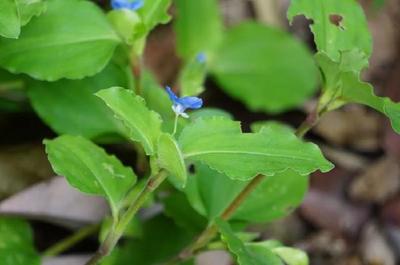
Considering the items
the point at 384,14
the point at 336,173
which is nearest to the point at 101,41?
the point at 336,173

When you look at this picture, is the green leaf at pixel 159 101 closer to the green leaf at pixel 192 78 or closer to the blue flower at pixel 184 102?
the green leaf at pixel 192 78

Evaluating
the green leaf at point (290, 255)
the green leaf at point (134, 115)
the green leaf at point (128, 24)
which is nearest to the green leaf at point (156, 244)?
the green leaf at point (290, 255)

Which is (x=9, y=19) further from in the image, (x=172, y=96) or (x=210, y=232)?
(x=210, y=232)

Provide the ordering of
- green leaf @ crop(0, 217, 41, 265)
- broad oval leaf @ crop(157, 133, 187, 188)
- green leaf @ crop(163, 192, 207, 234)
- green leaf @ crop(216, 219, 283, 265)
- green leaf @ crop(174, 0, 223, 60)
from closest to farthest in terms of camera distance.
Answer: broad oval leaf @ crop(157, 133, 187, 188) < green leaf @ crop(216, 219, 283, 265) < green leaf @ crop(0, 217, 41, 265) < green leaf @ crop(163, 192, 207, 234) < green leaf @ crop(174, 0, 223, 60)

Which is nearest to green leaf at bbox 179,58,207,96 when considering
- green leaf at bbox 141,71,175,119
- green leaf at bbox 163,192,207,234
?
green leaf at bbox 141,71,175,119


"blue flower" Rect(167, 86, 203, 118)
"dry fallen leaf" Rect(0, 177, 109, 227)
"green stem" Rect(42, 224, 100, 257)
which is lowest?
"green stem" Rect(42, 224, 100, 257)

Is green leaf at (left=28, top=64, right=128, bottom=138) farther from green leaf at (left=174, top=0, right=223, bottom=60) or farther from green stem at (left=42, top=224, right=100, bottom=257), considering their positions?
green leaf at (left=174, top=0, right=223, bottom=60)

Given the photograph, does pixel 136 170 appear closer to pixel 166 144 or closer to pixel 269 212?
pixel 269 212
